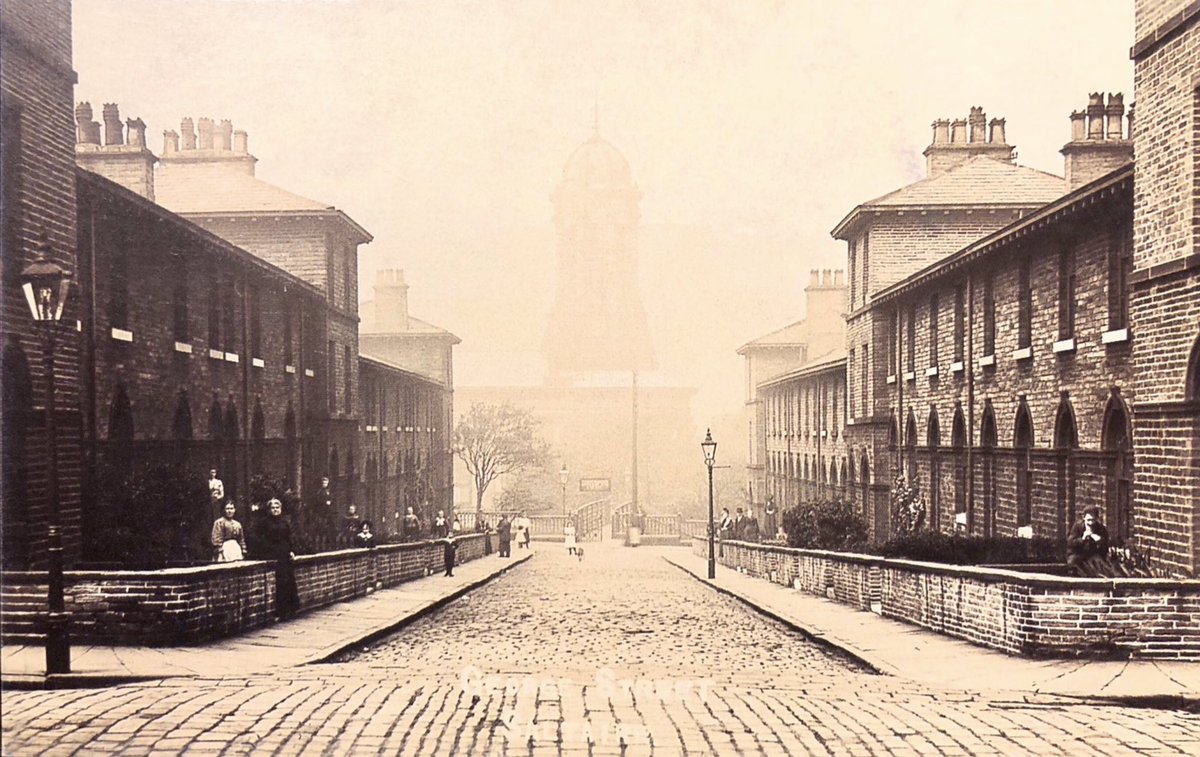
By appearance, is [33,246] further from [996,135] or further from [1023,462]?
[996,135]

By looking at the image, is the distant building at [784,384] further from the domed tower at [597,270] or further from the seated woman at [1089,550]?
the seated woman at [1089,550]

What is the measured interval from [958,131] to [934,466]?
9.96 meters

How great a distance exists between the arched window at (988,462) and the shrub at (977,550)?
3.70 meters

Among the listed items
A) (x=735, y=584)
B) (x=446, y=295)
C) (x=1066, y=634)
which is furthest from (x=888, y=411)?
(x=1066, y=634)

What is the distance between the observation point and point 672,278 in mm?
20828

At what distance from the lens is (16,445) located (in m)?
12.4

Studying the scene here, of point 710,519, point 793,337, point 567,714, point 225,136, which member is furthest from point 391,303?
point 567,714

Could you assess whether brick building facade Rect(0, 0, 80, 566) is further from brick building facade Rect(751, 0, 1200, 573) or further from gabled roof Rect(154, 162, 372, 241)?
brick building facade Rect(751, 0, 1200, 573)

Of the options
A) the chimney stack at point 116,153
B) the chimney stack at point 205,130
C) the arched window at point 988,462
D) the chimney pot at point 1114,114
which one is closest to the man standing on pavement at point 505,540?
the chimney stack at point 116,153

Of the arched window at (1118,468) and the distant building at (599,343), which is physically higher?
the distant building at (599,343)

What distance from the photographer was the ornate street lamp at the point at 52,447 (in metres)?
9.65

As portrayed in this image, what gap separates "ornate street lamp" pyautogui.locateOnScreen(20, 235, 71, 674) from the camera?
31.7 feet

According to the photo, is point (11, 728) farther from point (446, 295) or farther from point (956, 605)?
point (446, 295)

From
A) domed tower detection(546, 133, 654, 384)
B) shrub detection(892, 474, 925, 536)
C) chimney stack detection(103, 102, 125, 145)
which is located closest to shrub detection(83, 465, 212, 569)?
domed tower detection(546, 133, 654, 384)
